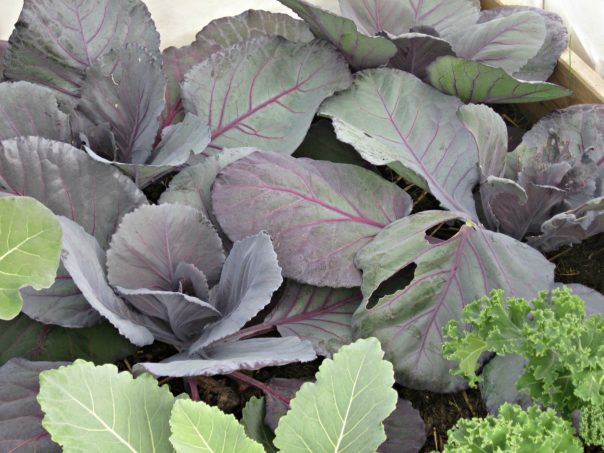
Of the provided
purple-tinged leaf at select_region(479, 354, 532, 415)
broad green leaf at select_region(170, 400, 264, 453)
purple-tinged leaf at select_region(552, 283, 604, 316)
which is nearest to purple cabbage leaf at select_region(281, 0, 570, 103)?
purple-tinged leaf at select_region(552, 283, 604, 316)

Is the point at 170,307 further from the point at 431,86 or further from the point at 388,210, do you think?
the point at 431,86

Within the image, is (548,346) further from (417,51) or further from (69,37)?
(69,37)

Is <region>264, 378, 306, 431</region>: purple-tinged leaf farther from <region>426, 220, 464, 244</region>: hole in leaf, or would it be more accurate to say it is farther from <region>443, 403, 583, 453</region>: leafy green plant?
<region>426, 220, 464, 244</region>: hole in leaf

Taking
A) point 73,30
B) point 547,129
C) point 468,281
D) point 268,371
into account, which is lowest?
point 268,371

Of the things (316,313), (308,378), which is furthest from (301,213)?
(308,378)

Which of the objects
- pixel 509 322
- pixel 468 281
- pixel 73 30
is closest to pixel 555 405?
pixel 509 322

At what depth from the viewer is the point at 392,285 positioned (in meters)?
1.13

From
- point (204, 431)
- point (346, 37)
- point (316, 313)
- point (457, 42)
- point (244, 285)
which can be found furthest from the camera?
point (457, 42)

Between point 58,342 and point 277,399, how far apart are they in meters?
0.34

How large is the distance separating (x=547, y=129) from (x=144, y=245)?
70cm

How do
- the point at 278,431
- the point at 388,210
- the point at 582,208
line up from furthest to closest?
the point at 388,210
the point at 582,208
the point at 278,431

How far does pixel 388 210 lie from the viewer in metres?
1.17

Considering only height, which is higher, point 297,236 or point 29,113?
point 29,113

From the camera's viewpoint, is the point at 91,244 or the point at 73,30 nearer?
the point at 91,244
